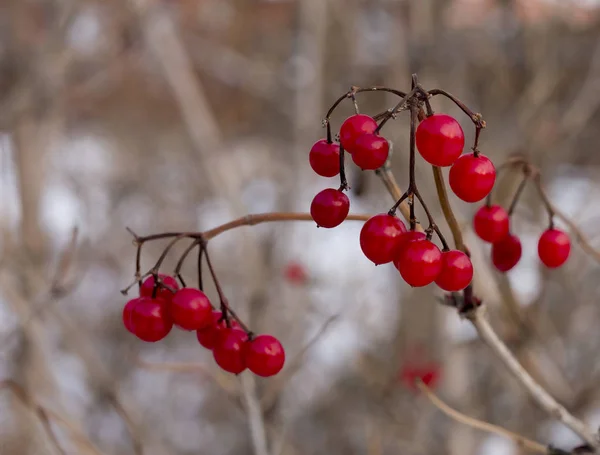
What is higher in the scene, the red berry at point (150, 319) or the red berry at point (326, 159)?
the red berry at point (326, 159)

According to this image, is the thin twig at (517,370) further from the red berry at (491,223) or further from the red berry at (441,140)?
the red berry at (441,140)

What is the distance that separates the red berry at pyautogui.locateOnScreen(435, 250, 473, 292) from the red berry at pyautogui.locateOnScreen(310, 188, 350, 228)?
0.13 meters

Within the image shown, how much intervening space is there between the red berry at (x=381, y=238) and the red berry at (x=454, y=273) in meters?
0.06

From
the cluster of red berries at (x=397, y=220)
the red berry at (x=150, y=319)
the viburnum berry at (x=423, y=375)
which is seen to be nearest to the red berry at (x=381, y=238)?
the cluster of red berries at (x=397, y=220)

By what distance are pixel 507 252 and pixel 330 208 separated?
0.40 metres

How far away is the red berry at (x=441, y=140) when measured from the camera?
23.5 inches

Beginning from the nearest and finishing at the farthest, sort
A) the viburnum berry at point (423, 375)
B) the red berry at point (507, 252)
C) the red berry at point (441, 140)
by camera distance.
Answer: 1. the red berry at point (441, 140)
2. the red berry at point (507, 252)
3. the viburnum berry at point (423, 375)

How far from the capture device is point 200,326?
779mm

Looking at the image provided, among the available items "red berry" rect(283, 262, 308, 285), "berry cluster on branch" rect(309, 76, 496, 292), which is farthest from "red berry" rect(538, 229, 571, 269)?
"red berry" rect(283, 262, 308, 285)

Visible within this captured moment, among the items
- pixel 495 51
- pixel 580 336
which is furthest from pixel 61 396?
pixel 580 336

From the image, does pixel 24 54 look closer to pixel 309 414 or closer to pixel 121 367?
pixel 121 367

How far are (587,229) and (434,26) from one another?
5.34 feet

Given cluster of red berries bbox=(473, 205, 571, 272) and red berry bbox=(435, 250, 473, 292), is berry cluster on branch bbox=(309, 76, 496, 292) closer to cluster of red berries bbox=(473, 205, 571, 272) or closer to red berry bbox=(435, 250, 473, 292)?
red berry bbox=(435, 250, 473, 292)

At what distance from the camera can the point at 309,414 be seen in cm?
481
